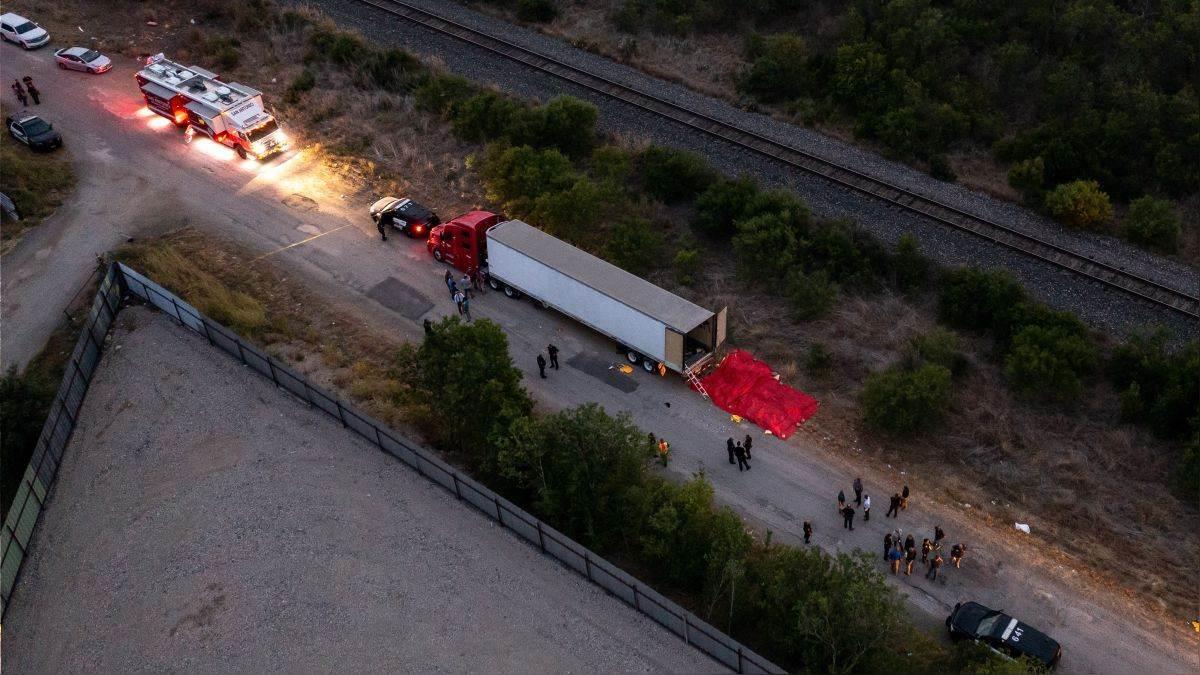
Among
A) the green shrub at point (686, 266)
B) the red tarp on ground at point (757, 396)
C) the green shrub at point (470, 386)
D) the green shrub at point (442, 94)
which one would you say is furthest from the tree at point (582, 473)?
the green shrub at point (442, 94)

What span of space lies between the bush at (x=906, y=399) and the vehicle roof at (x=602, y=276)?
15.4ft

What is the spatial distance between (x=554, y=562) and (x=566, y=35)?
29.8 meters

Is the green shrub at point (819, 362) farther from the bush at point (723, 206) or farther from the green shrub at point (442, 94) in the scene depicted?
the green shrub at point (442, 94)

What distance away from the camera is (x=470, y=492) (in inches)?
843

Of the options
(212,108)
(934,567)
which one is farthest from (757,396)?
(212,108)

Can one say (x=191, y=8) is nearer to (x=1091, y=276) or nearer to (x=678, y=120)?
(x=678, y=120)

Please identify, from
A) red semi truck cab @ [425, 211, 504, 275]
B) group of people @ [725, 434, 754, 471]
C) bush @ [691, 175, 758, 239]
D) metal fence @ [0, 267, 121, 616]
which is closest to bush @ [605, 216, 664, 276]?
bush @ [691, 175, 758, 239]

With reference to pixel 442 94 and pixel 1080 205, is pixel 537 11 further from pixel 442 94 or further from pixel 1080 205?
pixel 1080 205

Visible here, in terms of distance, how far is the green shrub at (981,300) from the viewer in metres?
28.9

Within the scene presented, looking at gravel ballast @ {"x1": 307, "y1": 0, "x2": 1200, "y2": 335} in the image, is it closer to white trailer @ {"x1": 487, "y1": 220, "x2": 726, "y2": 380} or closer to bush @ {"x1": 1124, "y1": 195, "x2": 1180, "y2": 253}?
bush @ {"x1": 1124, "y1": 195, "x2": 1180, "y2": 253}

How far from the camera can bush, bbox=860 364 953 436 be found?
85.0 ft

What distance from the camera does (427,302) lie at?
3167 cm

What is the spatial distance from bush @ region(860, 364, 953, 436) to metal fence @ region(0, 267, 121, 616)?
19.3m

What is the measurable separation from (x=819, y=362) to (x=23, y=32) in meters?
37.9
